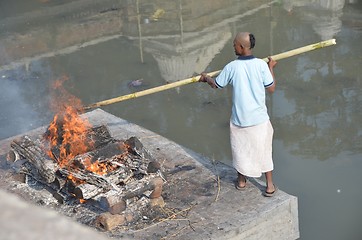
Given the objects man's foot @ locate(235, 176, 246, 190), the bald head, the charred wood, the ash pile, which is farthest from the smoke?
the bald head

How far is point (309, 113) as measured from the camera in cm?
812

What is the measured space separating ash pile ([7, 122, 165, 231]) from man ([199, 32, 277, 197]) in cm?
83

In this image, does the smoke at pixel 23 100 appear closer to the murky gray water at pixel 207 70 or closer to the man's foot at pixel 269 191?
the murky gray water at pixel 207 70

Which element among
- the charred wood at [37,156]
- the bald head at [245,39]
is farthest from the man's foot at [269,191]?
the charred wood at [37,156]

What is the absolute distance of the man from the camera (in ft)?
15.3

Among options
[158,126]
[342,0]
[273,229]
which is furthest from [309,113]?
[342,0]

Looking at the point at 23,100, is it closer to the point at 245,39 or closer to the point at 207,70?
the point at 207,70

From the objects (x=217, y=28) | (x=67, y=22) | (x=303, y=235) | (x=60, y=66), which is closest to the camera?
(x=303, y=235)

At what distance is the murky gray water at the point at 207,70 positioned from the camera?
21.9ft

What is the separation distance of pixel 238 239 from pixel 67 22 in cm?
1054

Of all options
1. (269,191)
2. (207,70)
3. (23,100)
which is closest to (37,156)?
(269,191)

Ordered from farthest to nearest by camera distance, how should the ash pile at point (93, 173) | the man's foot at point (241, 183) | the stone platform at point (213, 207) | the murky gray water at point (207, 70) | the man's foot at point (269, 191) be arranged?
the murky gray water at point (207, 70)
the man's foot at point (241, 183)
the man's foot at point (269, 191)
the ash pile at point (93, 173)
the stone platform at point (213, 207)

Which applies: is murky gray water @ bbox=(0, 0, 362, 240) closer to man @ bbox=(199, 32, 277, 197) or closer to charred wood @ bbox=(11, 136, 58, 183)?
man @ bbox=(199, 32, 277, 197)

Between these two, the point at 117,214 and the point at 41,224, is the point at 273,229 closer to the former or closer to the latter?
the point at 117,214
